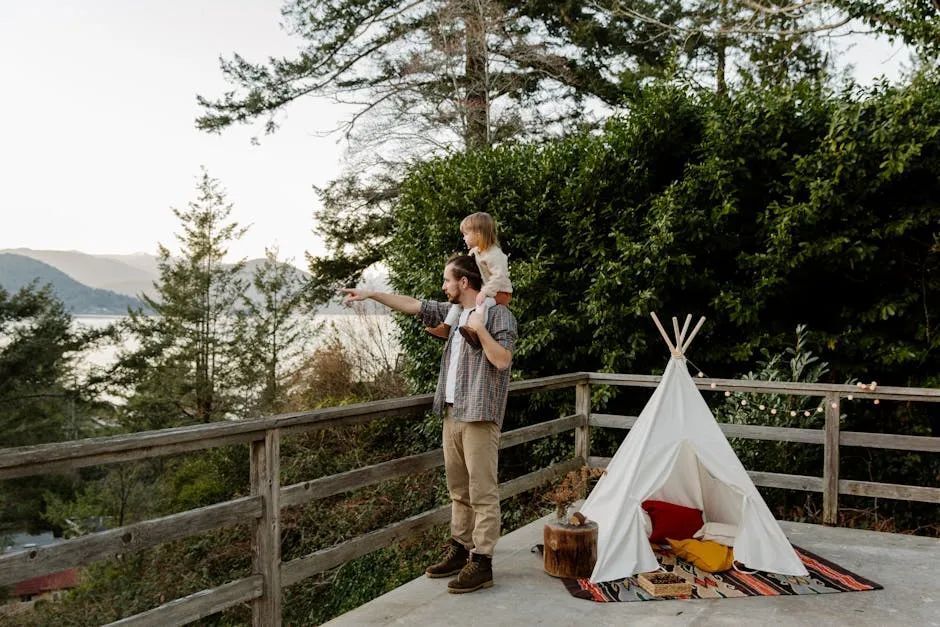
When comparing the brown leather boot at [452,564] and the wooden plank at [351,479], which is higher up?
the wooden plank at [351,479]

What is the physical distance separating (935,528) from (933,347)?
4.52ft

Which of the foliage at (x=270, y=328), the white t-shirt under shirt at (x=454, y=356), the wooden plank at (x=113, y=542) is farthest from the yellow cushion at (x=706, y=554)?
the foliage at (x=270, y=328)

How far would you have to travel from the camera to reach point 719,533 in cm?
418

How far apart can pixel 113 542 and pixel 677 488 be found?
124 inches

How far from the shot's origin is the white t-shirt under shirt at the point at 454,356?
3.56 metres

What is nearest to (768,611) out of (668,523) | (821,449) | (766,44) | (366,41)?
(668,523)

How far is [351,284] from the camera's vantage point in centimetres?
1523

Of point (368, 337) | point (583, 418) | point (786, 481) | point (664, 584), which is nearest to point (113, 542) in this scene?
point (664, 584)

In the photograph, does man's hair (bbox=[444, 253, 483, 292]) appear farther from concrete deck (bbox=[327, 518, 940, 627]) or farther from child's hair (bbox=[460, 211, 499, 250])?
concrete deck (bbox=[327, 518, 940, 627])

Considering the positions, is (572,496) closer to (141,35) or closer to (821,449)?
(821,449)

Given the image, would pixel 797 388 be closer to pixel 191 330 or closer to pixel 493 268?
pixel 493 268

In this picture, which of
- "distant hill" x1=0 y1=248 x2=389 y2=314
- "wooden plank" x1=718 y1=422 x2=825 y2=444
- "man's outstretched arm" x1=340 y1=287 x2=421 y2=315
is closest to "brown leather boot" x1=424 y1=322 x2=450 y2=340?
"man's outstretched arm" x1=340 y1=287 x2=421 y2=315

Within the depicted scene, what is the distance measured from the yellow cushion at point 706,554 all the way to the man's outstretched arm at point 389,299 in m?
1.93

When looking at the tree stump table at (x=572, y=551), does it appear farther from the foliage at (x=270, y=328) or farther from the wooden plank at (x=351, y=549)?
the foliage at (x=270, y=328)
